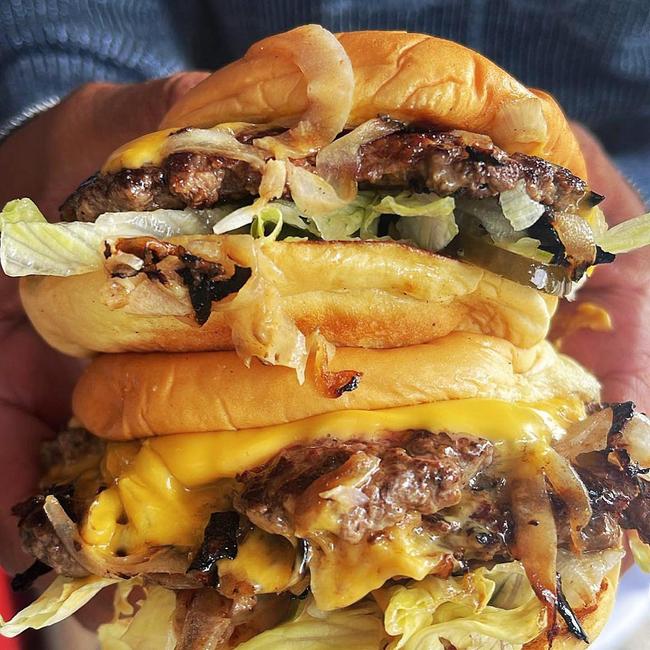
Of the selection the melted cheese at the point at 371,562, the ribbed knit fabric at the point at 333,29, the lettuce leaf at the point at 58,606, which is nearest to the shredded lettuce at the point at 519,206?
the melted cheese at the point at 371,562

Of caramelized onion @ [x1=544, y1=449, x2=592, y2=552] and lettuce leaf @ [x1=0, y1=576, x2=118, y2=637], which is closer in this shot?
caramelized onion @ [x1=544, y1=449, x2=592, y2=552]

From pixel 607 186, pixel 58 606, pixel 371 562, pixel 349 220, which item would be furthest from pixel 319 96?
pixel 607 186

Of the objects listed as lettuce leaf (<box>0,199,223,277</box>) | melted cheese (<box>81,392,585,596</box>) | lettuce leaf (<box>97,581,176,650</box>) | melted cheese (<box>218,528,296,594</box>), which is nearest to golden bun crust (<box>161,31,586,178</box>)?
lettuce leaf (<box>0,199,223,277</box>)

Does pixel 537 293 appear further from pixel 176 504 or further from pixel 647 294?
pixel 647 294

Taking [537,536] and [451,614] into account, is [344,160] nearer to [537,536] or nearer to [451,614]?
[537,536]

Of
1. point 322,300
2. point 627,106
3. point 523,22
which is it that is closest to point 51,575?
point 322,300

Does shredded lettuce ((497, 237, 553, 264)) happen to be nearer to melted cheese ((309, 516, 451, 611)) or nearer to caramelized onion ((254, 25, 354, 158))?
caramelized onion ((254, 25, 354, 158))

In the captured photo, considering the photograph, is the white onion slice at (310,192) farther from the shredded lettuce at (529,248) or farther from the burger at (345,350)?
the shredded lettuce at (529,248)
